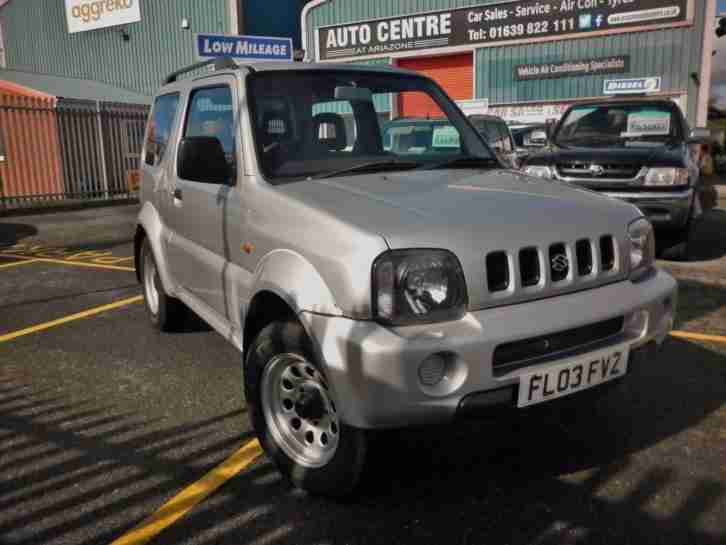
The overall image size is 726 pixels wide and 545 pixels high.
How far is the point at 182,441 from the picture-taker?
10.6 ft

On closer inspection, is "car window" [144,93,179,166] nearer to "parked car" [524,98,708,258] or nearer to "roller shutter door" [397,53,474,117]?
"parked car" [524,98,708,258]

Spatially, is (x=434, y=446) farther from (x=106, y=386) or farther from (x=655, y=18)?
(x=655, y=18)

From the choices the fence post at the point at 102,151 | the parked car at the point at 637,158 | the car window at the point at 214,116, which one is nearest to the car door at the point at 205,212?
the car window at the point at 214,116

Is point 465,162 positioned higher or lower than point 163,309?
higher

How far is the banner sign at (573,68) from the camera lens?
61.3 feet

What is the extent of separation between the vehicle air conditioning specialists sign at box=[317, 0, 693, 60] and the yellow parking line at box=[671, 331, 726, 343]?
53.1 feet

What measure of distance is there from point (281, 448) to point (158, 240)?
2.22m

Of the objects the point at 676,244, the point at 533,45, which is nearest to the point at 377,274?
the point at 676,244

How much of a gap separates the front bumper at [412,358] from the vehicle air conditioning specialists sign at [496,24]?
18.8 meters

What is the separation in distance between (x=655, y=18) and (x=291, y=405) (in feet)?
62.4

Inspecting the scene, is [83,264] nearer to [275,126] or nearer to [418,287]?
[275,126]

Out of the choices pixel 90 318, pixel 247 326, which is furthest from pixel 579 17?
pixel 247 326

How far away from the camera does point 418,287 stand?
2.32 m

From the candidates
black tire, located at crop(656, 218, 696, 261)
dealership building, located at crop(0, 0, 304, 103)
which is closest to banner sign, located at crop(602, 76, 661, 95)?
dealership building, located at crop(0, 0, 304, 103)
